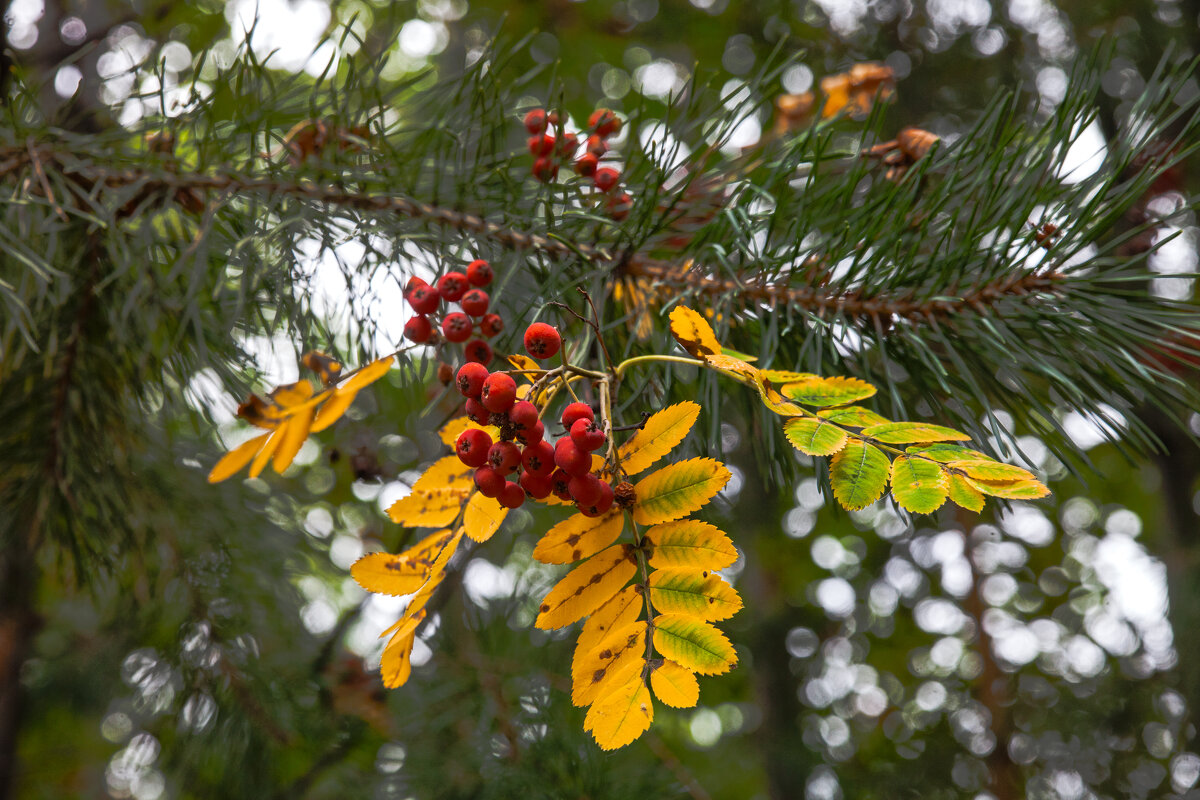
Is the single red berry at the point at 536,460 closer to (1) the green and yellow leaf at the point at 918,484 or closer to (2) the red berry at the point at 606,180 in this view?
(1) the green and yellow leaf at the point at 918,484

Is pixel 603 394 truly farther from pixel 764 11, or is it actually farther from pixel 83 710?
pixel 83 710

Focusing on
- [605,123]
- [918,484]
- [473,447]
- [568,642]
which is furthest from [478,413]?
[568,642]

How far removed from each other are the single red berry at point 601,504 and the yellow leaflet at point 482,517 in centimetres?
5

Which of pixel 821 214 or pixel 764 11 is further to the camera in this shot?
pixel 764 11

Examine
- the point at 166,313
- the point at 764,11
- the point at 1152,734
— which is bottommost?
the point at 1152,734

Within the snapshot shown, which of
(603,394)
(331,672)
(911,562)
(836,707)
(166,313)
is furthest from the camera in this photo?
(836,707)

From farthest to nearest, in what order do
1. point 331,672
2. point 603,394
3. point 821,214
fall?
point 331,672 → point 821,214 → point 603,394

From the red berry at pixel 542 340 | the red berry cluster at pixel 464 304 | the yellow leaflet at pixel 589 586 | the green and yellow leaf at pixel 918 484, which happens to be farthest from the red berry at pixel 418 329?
the green and yellow leaf at pixel 918 484

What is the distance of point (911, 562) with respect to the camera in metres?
2.34

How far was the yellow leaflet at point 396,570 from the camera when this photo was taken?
41cm

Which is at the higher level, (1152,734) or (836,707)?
(1152,734)

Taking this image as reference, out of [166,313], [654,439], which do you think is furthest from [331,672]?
[654,439]

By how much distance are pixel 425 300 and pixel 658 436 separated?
0.71 feet

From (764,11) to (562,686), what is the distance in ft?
6.20
